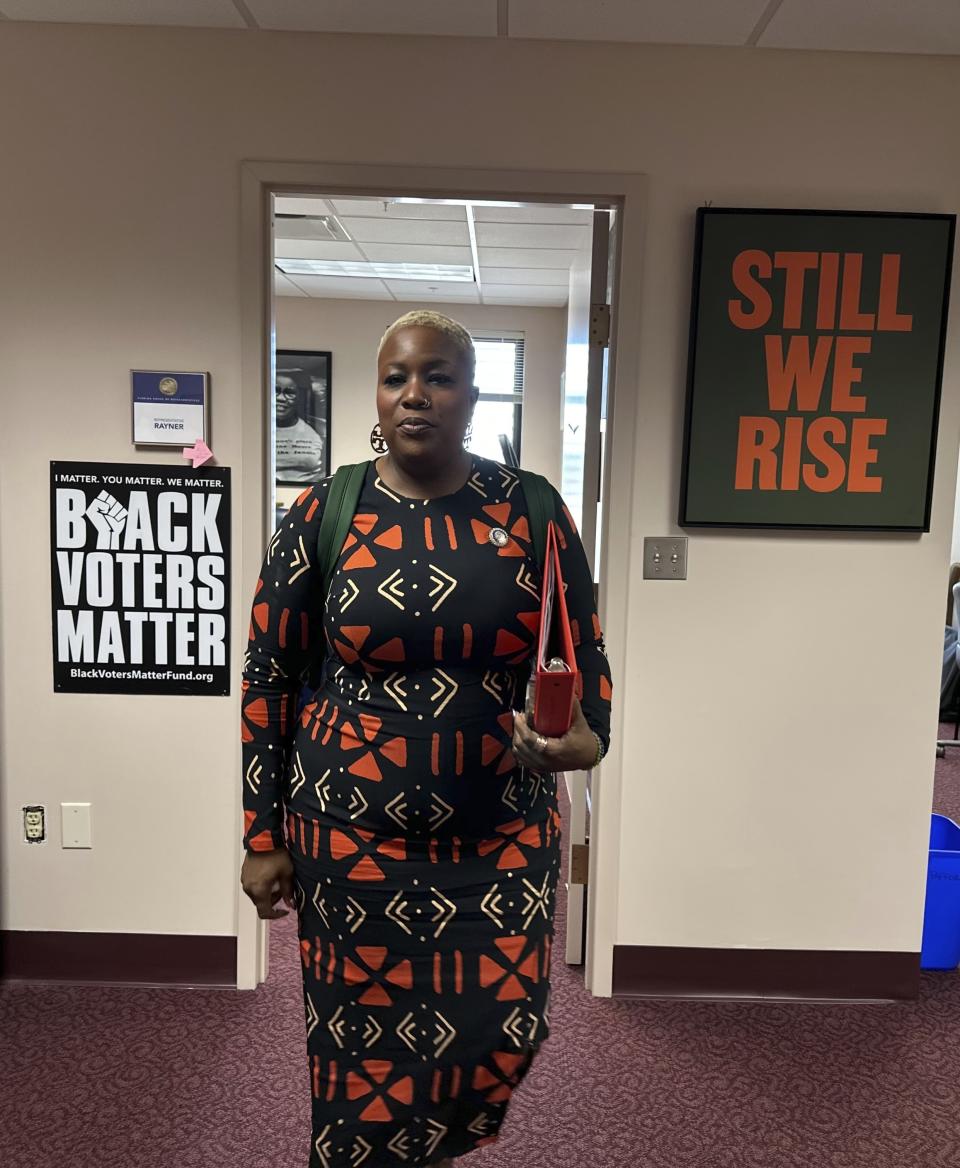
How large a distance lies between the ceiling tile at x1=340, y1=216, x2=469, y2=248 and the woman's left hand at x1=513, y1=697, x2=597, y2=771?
124 inches

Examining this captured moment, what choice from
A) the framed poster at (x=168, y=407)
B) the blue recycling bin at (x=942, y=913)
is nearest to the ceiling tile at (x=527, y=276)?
the framed poster at (x=168, y=407)

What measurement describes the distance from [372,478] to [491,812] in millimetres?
521

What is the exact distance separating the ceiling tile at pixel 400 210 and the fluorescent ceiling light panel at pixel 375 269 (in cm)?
100

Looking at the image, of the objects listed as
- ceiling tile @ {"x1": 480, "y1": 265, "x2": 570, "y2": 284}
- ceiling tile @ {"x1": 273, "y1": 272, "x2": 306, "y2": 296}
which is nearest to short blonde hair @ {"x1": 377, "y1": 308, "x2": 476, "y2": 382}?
ceiling tile @ {"x1": 480, "y1": 265, "x2": 570, "y2": 284}

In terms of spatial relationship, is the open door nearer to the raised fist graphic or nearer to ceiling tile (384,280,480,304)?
the raised fist graphic

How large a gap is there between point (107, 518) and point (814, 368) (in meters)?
1.82

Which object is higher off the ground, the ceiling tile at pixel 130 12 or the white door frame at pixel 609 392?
the ceiling tile at pixel 130 12

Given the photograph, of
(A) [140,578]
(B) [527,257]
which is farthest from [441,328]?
(B) [527,257]

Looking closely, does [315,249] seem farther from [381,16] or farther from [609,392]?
[609,392]

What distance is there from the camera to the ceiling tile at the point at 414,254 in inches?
167

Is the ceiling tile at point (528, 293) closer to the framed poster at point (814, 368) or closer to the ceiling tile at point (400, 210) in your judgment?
the ceiling tile at point (400, 210)

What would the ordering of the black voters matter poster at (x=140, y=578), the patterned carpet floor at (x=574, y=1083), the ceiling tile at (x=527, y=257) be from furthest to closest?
the ceiling tile at (x=527, y=257), the black voters matter poster at (x=140, y=578), the patterned carpet floor at (x=574, y=1083)

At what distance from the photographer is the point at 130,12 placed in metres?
1.96

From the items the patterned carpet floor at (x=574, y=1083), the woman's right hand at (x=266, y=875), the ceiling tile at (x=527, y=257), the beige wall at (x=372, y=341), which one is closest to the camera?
the woman's right hand at (x=266, y=875)
